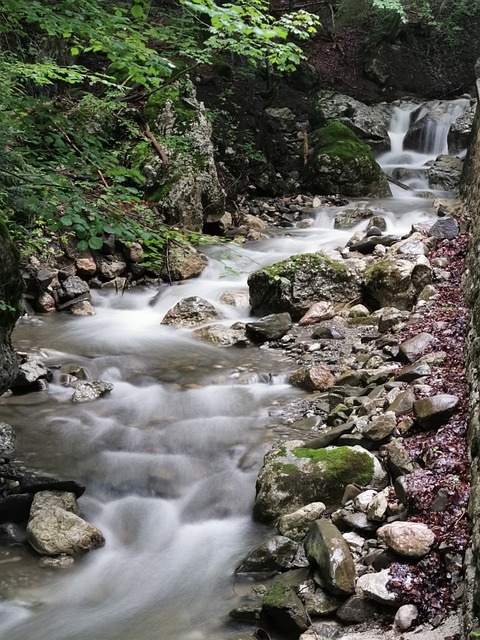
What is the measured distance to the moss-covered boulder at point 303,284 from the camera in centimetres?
873

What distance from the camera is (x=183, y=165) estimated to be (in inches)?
478

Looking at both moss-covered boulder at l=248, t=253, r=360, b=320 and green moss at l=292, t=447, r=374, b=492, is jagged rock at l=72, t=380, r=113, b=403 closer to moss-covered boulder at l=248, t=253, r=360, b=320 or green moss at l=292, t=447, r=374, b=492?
green moss at l=292, t=447, r=374, b=492

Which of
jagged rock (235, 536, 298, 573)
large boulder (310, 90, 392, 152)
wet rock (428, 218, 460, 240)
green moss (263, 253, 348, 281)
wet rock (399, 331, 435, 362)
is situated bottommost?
jagged rock (235, 536, 298, 573)

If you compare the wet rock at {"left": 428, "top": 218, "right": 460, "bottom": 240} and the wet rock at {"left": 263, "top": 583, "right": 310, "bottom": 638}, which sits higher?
the wet rock at {"left": 428, "top": 218, "right": 460, "bottom": 240}

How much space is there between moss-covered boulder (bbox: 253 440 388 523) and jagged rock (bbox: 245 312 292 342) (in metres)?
3.73

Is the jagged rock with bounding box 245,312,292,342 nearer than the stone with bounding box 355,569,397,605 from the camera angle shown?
No

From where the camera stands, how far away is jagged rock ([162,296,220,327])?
29.7 ft

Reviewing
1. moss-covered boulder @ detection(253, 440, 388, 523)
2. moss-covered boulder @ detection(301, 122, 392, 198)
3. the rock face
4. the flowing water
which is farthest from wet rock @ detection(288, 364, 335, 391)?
moss-covered boulder @ detection(301, 122, 392, 198)

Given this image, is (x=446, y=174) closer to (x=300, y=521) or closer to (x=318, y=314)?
(x=318, y=314)

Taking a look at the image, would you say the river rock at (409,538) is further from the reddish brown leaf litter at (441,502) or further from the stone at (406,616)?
the stone at (406,616)

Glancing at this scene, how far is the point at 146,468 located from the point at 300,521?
1703 millimetres

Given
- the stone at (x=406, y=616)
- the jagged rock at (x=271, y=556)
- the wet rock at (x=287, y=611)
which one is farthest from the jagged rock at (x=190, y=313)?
the stone at (x=406, y=616)

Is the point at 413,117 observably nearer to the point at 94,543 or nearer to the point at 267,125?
the point at 267,125

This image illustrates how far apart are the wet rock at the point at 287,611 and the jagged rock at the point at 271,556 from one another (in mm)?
411
